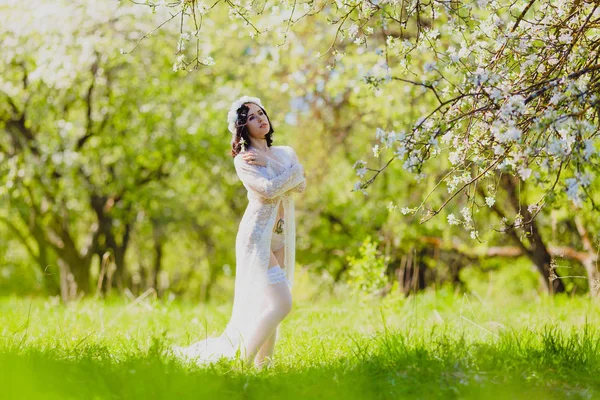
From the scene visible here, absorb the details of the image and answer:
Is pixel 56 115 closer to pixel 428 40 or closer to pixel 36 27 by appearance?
pixel 36 27

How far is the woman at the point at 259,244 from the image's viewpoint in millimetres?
5074

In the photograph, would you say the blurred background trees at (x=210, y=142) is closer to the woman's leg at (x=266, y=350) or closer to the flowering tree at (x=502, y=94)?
the flowering tree at (x=502, y=94)

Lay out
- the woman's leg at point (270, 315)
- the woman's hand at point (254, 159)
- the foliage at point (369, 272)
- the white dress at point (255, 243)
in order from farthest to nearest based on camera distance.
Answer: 1. the foliage at point (369, 272)
2. the woman's hand at point (254, 159)
3. the white dress at point (255, 243)
4. the woman's leg at point (270, 315)

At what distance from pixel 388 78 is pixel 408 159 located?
0.44 meters

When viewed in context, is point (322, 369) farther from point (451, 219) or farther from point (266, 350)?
point (451, 219)

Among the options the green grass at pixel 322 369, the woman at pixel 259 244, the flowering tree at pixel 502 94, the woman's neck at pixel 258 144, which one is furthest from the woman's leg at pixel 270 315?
the flowering tree at pixel 502 94

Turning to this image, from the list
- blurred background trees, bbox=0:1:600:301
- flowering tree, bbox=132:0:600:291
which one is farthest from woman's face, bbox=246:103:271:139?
blurred background trees, bbox=0:1:600:301

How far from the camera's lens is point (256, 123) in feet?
17.7

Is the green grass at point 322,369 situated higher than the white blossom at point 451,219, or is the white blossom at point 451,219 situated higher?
the white blossom at point 451,219

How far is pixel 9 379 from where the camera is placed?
11.9ft

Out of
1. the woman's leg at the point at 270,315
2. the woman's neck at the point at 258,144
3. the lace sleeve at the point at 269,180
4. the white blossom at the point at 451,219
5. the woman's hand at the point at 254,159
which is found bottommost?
the woman's leg at the point at 270,315

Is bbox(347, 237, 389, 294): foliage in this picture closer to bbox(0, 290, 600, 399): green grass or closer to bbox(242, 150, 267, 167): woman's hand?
bbox(0, 290, 600, 399): green grass

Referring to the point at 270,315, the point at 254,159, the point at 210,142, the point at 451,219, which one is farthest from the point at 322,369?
the point at 210,142

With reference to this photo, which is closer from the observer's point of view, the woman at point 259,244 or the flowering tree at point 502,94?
the flowering tree at point 502,94
